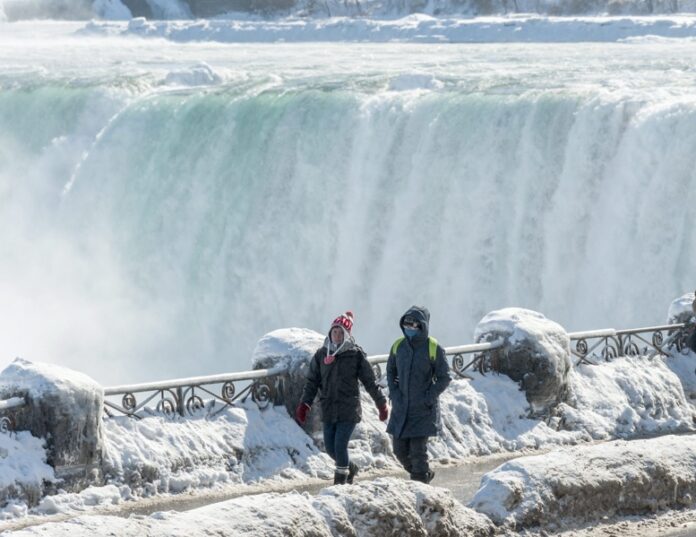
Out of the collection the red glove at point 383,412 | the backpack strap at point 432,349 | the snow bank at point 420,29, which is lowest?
the snow bank at point 420,29

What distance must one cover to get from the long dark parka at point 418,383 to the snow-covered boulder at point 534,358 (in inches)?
130

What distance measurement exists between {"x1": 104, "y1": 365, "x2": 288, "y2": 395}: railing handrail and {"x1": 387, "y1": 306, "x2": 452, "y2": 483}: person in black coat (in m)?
1.83

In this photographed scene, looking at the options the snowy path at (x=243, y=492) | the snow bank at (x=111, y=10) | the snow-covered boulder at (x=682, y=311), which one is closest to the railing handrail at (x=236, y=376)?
the snowy path at (x=243, y=492)

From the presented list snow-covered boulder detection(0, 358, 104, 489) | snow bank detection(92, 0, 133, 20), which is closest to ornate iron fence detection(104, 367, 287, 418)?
snow-covered boulder detection(0, 358, 104, 489)

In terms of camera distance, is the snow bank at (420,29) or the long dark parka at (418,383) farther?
the snow bank at (420,29)

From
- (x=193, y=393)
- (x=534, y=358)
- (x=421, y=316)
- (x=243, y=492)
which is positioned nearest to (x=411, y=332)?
(x=421, y=316)

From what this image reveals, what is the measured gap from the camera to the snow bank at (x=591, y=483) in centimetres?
1157

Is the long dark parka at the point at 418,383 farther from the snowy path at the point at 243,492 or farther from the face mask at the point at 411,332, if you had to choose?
the snowy path at the point at 243,492

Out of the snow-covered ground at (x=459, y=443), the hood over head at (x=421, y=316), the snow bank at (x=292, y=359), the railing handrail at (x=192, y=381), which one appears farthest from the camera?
the snow bank at (x=292, y=359)

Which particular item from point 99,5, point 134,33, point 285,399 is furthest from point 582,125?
point 99,5

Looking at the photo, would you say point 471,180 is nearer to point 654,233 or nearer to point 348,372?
point 654,233

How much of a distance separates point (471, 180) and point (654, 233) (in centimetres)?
382

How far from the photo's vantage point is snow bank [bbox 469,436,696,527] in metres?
11.6

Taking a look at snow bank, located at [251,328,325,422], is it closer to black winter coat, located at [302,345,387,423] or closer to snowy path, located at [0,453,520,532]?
snowy path, located at [0,453,520,532]
